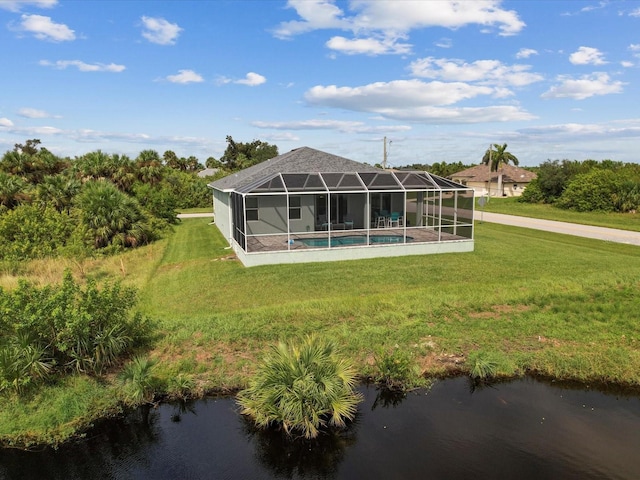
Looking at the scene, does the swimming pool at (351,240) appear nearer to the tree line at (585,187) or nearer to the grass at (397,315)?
the grass at (397,315)

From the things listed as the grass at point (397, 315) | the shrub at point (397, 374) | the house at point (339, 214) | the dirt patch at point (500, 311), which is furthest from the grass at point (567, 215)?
the shrub at point (397, 374)

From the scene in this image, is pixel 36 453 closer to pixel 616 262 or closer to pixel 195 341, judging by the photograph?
pixel 195 341

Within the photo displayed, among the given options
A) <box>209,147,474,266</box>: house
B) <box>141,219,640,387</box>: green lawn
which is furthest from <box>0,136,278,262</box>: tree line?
<box>141,219,640,387</box>: green lawn

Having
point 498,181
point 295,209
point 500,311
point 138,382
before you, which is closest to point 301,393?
point 138,382

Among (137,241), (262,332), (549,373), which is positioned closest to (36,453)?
(262,332)

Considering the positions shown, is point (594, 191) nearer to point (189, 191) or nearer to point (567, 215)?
point (567, 215)

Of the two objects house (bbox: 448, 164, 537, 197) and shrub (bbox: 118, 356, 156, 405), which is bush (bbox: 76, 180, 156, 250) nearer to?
shrub (bbox: 118, 356, 156, 405)
